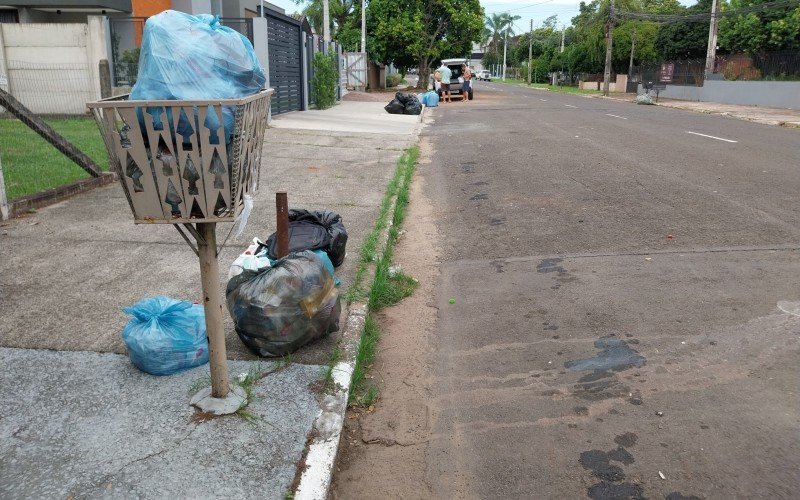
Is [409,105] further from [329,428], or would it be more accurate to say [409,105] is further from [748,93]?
[329,428]

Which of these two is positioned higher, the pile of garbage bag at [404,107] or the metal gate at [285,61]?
the metal gate at [285,61]

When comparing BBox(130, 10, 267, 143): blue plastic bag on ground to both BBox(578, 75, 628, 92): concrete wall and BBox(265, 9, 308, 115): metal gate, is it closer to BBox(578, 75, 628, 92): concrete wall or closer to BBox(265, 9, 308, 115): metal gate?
BBox(265, 9, 308, 115): metal gate

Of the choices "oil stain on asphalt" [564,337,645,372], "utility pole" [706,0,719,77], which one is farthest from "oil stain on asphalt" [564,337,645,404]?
"utility pole" [706,0,719,77]

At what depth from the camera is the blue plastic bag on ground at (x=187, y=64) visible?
2.75 m

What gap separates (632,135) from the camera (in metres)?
15.5

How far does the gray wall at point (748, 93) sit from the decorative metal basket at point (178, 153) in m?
32.7

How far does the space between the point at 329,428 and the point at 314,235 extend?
7.35ft

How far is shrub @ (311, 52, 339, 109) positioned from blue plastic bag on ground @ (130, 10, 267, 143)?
805 inches

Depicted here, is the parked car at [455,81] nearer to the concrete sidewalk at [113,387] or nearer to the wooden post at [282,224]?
the concrete sidewalk at [113,387]

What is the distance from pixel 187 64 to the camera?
2.78 meters

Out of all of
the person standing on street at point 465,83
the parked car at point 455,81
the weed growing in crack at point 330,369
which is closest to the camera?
the weed growing in crack at point 330,369

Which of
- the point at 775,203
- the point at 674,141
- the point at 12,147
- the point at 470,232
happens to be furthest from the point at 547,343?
the point at 674,141

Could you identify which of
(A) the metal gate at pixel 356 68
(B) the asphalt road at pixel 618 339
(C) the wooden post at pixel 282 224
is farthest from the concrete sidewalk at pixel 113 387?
(A) the metal gate at pixel 356 68

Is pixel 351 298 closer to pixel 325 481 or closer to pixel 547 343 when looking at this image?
pixel 547 343
